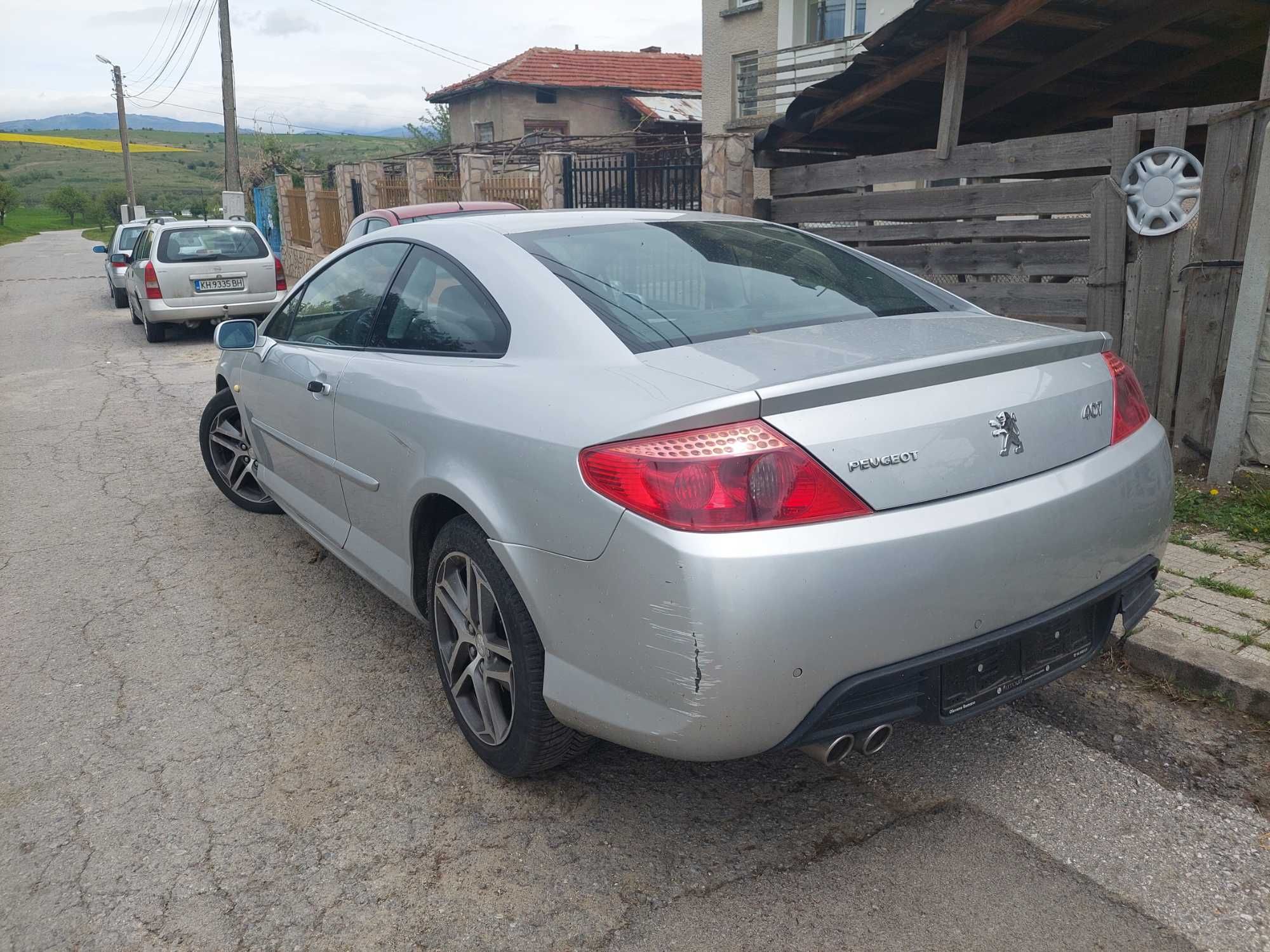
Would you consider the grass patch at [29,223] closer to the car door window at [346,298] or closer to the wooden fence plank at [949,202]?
the wooden fence plank at [949,202]

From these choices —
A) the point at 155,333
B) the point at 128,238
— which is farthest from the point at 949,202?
the point at 128,238

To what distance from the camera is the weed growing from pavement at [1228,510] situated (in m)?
4.47

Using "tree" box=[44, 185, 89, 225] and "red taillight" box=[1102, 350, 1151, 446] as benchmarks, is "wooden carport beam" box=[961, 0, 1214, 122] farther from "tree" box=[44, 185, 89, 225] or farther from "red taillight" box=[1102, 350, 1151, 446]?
"tree" box=[44, 185, 89, 225]

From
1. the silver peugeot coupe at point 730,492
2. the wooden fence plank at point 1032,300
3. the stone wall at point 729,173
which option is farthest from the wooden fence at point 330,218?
the silver peugeot coupe at point 730,492

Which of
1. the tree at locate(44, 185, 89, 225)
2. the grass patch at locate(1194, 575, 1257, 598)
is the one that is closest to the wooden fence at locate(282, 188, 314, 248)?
the grass patch at locate(1194, 575, 1257, 598)

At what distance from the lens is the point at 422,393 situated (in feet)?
10.1

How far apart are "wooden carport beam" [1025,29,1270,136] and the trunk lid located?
5.33m

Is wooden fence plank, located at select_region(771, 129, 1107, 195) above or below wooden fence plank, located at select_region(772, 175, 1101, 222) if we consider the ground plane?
above

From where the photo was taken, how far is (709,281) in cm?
316

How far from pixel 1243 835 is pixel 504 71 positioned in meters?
34.2

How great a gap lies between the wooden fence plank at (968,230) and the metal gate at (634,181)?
5429 mm

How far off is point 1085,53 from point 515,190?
10.9 metres

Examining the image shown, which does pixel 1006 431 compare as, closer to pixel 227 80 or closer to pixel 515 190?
A: pixel 515 190

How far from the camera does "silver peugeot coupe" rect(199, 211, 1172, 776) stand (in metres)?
2.21
